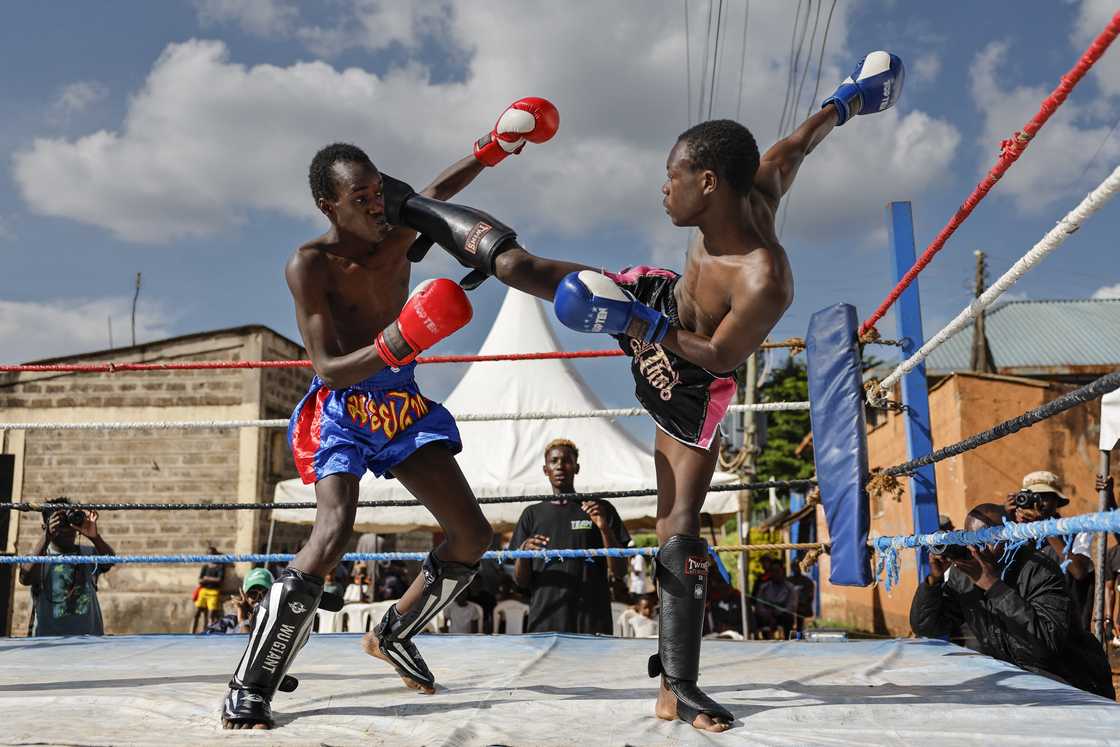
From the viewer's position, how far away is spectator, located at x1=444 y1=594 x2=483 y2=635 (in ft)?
15.4

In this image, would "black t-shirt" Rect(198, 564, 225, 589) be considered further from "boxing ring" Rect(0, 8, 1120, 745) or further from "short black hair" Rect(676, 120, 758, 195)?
"short black hair" Rect(676, 120, 758, 195)

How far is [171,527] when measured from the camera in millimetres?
9531

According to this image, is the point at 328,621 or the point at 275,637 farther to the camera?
the point at 328,621

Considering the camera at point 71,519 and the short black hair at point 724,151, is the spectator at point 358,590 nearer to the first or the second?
the camera at point 71,519

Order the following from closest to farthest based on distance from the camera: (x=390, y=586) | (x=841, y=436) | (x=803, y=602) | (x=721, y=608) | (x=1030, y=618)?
1. (x=1030, y=618)
2. (x=841, y=436)
3. (x=721, y=608)
4. (x=390, y=586)
5. (x=803, y=602)

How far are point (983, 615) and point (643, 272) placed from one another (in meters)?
1.43

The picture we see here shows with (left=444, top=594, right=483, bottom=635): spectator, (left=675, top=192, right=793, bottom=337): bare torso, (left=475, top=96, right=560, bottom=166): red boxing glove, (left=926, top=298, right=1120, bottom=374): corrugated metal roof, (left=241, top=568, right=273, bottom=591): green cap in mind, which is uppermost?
(left=926, top=298, right=1120, bottom=374): corrugated metal roof

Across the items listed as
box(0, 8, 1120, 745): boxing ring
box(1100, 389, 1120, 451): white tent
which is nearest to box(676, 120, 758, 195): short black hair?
box(0, 8, 1120, 745): boxing ring

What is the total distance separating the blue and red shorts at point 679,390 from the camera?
1.81 m

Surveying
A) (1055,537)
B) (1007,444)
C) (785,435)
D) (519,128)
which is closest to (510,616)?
(1055,537)

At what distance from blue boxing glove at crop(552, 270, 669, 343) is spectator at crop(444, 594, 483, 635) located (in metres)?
3.50

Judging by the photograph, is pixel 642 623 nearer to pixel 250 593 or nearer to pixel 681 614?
pixel 250 593

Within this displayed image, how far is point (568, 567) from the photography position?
3.53 metres

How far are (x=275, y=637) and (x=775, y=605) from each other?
5509 mm
